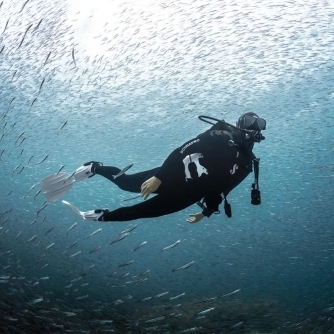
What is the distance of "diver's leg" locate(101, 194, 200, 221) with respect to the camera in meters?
3.06

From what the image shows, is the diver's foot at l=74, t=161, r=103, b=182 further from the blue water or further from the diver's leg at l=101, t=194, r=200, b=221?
the blue water

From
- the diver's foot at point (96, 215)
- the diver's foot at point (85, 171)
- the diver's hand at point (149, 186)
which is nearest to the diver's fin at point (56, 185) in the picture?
the diver's foot at point (85, 171)

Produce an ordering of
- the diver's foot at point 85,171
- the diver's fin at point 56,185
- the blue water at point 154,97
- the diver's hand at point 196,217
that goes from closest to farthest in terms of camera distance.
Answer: the diver's hand at point 196,217 → the diver's fin at point 56,185 → the diver's foot at point 85,171 → the blue water at point 154,97

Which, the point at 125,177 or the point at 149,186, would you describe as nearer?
the point at 149,186

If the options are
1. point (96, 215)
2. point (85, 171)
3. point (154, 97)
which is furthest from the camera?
point (154, 97)

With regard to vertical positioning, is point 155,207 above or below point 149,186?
below

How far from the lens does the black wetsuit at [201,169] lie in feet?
9.57

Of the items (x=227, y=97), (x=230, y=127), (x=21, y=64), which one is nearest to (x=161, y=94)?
(x=227, y=97)

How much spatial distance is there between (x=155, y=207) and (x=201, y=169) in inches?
24.4

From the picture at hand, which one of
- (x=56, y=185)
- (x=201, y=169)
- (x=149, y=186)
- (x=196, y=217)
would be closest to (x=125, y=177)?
(x=56, y=185)

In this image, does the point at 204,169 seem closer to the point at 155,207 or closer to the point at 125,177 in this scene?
the point at 155,207

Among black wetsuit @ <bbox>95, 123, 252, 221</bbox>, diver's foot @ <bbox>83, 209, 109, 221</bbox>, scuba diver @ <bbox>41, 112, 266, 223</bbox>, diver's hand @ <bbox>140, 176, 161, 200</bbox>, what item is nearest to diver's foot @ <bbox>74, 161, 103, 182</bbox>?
diver's foot @ <bbox>83, 209, 109, 221</bbox>

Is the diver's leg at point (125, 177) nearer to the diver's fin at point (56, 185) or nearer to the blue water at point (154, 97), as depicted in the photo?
the diver's fin at point (56, 185)

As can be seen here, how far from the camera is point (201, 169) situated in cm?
290
